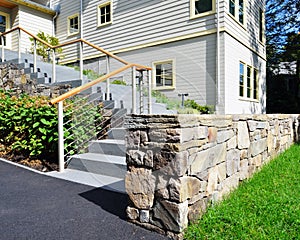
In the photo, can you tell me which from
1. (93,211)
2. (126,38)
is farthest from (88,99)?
(126,38)

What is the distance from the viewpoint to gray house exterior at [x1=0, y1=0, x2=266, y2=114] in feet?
23.7

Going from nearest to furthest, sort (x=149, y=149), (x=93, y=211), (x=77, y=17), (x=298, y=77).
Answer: (x=149, y=149) < (x=93, y=211) < (x=77, y=17) < (x=298, y=77)

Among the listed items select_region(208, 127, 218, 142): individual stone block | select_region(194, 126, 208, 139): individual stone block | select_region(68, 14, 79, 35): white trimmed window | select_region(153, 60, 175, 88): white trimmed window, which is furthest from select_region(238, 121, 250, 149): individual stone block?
select_region(68, 14, 79, 35): white trimmed window

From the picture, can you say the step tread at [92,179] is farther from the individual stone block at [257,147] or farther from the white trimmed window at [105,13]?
the white trimmed window at [105,13]

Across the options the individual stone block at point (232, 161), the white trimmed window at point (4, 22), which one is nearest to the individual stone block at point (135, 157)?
the individual stone block at point (232, 161)

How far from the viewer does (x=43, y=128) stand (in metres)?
4.04

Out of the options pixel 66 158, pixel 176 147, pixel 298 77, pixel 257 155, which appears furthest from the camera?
pixel 298 77

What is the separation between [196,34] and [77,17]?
595cm

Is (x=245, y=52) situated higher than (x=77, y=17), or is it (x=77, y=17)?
(x=77, y=17)

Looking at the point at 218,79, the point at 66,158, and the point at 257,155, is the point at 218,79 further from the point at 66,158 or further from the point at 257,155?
the point at 66,158

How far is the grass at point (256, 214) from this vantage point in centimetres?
189

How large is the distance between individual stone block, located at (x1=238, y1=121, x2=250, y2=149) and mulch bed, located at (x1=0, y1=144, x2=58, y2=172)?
265 cm

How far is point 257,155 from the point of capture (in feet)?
11.9

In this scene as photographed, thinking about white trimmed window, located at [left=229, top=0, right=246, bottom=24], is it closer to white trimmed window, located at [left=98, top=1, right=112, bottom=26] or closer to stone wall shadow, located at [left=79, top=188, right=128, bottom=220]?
white trimmed window, located at [left=98, top=1, right=112, bottom=26]
